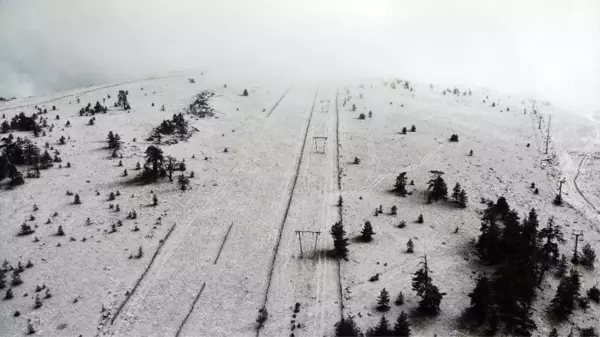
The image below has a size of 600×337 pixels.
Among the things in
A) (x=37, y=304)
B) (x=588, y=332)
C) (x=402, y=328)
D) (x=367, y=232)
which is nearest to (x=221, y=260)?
(x=367, y=232)

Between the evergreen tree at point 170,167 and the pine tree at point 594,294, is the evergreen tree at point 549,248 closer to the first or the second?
the pine tree at point 594,294

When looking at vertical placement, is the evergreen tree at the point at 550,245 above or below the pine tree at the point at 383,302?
above

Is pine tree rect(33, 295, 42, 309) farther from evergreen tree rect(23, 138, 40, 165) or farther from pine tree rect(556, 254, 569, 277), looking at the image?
pine tree rect(556, 254, 569, 277)

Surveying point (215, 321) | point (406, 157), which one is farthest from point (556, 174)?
point (215, 321)

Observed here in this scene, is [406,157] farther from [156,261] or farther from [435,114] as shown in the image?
[156,261]

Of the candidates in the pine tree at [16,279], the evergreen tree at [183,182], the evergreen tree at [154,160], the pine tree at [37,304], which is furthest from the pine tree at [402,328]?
the evergreen tree at [154,160]

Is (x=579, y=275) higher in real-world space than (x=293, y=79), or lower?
lower
